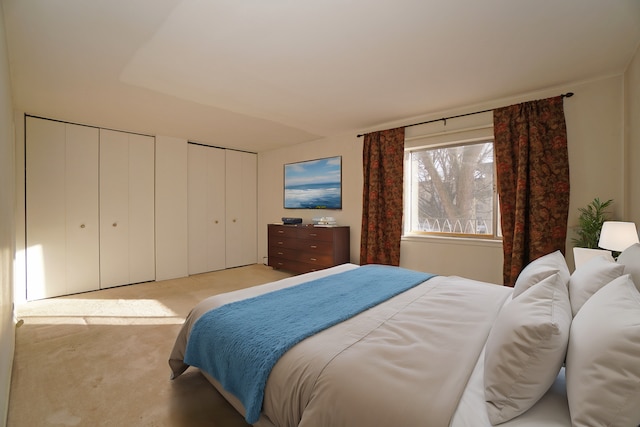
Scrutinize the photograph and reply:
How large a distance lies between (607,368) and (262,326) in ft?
4.11

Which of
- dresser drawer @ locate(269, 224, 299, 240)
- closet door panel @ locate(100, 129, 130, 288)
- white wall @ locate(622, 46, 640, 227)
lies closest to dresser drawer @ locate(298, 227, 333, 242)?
dresser drawer @ locate(269, 224, 299, 240)

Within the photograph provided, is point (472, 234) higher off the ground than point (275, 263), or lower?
higher

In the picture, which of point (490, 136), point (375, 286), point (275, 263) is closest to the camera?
point (375, 286)

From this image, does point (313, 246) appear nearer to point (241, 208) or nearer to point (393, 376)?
point (241, 208)

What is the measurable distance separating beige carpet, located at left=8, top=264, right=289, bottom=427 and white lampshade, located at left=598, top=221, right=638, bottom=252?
9.06 feet

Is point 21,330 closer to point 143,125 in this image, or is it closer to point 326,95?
point 143,125

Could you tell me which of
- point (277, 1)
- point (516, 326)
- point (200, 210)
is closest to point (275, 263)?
point (200, 210)

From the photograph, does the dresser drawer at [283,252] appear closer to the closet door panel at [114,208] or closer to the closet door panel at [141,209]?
the closet door panel at [141,209]

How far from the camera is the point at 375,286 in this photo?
2.11 meters

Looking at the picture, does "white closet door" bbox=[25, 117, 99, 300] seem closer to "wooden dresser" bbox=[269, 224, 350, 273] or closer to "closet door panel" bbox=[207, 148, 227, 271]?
"closet door panel" bbox=[207, 148, 227, 271]

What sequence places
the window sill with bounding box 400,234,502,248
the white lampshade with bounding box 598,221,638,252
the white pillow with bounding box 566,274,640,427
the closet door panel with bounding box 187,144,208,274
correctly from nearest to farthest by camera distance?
1. the white pillow with bounding box 566,274,640,427
2. the white lampshade with bounding box 598,221,638,252
3. the window sill with bounding box 400,234,502,248
4. the closet door panel with bounding box 187,144,208,274

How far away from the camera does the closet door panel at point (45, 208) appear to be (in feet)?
11.9

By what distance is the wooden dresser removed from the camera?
173 inches

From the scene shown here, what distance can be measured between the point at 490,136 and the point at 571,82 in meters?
0.81
